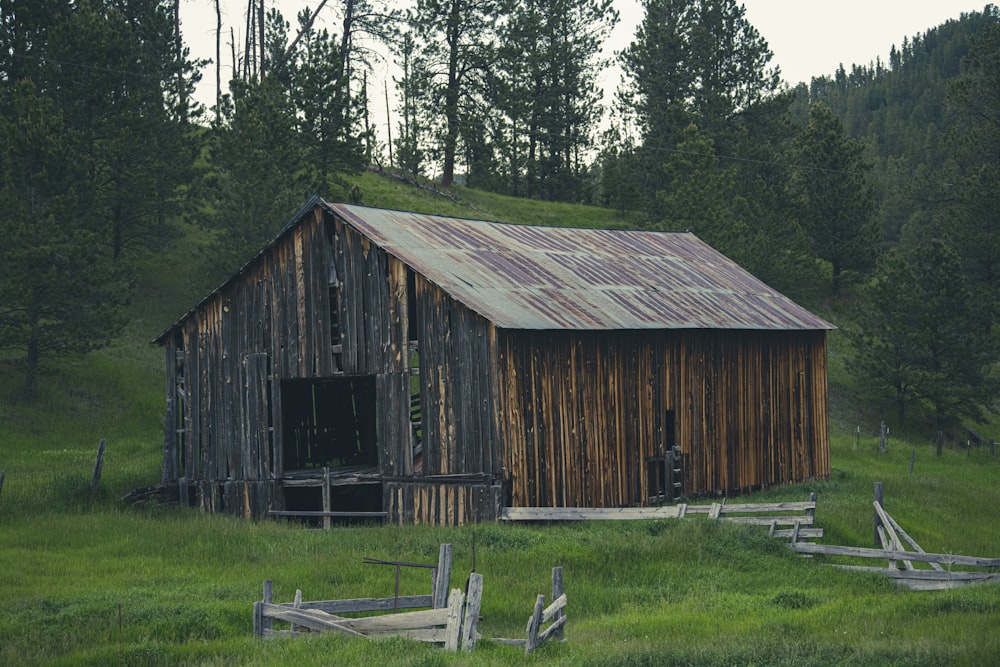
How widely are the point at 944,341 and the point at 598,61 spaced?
1429 inches

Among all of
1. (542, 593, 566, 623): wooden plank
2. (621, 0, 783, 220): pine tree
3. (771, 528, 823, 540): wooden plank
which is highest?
(621, 0, 783, 220): pine tree

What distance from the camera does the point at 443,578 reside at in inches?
610

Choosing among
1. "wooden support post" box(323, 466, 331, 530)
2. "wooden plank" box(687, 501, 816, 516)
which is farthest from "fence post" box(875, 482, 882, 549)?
"wooden support post" box(323, 466, 331, 530)

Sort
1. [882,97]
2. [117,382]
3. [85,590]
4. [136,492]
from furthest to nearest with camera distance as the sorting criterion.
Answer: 1. [882,97]
2. [117,382]
3. [136,492]
4. [85,590]

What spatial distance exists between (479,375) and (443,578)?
976 centimetres

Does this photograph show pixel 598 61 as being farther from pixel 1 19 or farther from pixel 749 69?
pixel 1 19

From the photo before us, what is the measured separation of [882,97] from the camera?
169000 mm

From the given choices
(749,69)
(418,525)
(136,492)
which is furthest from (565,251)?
(749,69)

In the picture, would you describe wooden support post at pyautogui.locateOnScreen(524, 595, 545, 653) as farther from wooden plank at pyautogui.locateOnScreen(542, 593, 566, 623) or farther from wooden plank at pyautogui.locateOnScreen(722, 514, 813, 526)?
wooden plank at pyautogui.locateOnScreen(722, 514, 813, 526)

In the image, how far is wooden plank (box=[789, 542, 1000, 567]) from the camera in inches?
722

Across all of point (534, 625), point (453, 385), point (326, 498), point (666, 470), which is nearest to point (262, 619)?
point (534, 625)

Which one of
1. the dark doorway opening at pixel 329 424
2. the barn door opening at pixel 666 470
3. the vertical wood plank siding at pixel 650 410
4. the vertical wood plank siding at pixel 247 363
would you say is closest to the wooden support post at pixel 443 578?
the vertical wood plank siding at pixel 650 410

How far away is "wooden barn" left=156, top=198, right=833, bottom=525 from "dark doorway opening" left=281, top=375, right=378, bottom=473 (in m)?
0.09

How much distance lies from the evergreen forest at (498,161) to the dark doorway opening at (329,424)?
8224 millimetres
